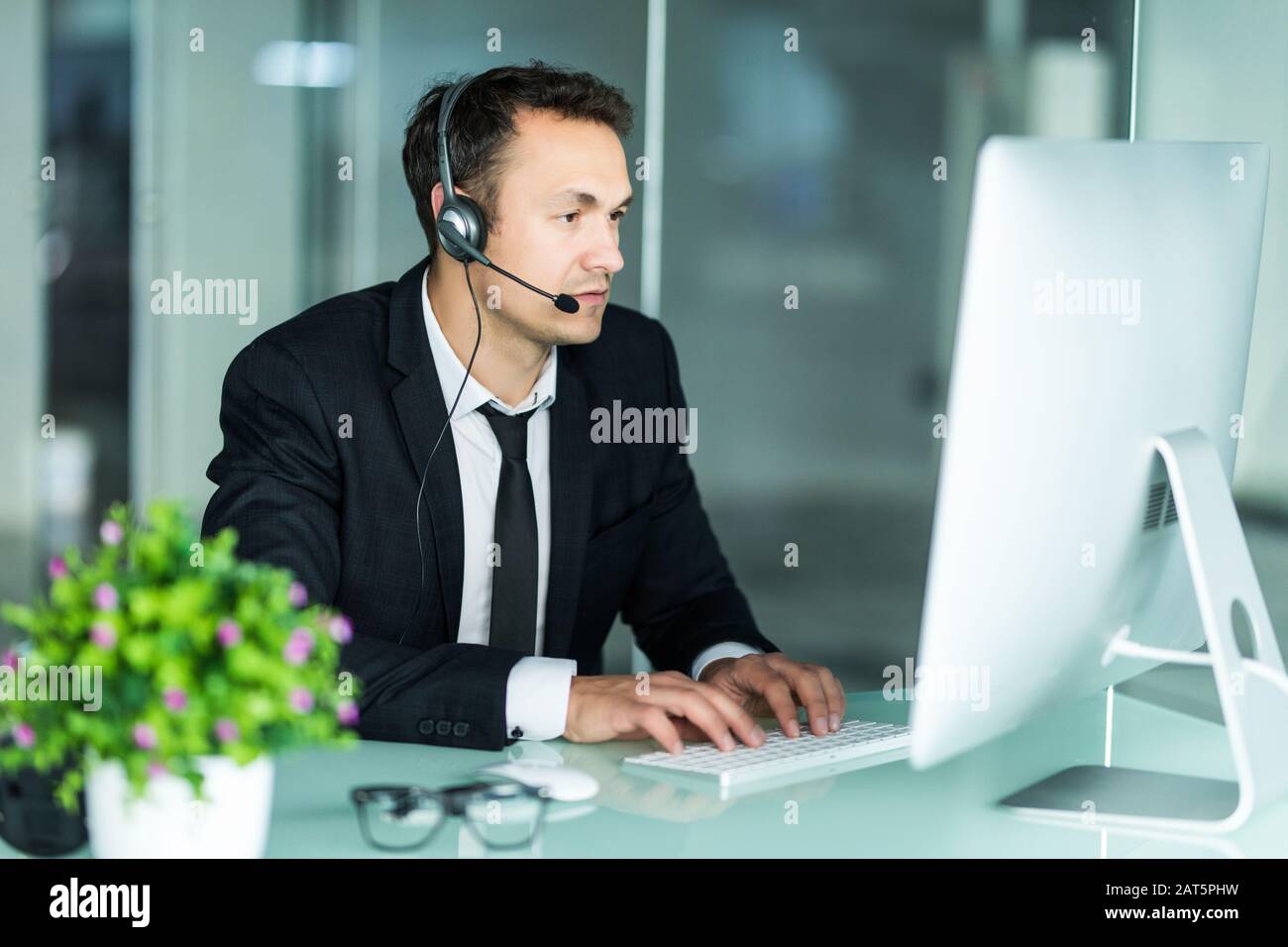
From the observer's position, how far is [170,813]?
2.95ft

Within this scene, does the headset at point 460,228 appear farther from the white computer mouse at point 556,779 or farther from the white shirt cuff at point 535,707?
the white computer mouse at point 556,779

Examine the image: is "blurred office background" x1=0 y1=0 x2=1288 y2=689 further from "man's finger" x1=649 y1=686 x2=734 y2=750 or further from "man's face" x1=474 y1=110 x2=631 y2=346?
"man's finger" x1=649 y1=686 x2=734 y2=750

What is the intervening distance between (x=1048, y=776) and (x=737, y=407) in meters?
2.71

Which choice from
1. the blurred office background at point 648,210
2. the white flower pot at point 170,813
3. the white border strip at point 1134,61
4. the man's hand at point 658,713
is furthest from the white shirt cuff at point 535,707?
the blurred office background at point 648,210

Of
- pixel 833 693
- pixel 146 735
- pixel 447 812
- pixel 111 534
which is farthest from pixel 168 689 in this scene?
pixel 833 693

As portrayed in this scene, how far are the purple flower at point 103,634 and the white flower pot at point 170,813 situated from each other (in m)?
0.09

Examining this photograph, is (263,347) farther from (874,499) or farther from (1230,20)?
(874,499)

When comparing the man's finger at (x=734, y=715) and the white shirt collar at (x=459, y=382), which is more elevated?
the white shirt collar at (x=459, y=382)

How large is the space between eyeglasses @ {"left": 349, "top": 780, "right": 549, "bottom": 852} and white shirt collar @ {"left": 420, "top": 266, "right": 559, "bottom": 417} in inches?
32.3

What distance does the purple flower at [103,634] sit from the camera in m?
0.84

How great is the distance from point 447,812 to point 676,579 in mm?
→ 967

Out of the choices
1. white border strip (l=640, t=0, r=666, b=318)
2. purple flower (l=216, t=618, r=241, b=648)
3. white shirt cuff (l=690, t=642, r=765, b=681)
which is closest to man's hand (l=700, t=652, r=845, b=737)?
white shirt cuff (l=690, t=642, r=765, b=681)

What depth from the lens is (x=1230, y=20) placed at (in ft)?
6.08

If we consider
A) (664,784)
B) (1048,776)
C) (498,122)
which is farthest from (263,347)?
(1048,776)
